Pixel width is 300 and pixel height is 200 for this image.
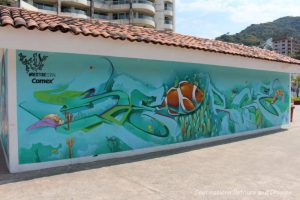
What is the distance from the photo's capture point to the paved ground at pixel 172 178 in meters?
5.89

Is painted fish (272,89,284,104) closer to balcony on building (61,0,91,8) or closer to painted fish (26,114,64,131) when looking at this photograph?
painted fish (26,114,64,131)

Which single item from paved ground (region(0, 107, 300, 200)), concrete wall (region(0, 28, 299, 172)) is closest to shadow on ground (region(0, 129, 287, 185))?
paved ground (region(0, 107, 300, 200))

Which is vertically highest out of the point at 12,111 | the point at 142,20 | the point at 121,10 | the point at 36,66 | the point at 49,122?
the point at 121,10

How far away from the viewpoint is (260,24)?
132 m

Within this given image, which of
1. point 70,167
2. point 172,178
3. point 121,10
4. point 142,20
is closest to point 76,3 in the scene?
point 121,10

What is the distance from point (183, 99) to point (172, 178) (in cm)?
A: 397

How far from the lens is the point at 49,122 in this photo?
764 cm

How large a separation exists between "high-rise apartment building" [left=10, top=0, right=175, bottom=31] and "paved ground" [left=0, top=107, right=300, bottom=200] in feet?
143

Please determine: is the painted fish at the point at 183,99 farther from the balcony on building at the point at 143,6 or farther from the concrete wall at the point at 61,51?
the balcony on building at the point at 143,6

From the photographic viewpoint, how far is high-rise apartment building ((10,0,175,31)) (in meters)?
49.0

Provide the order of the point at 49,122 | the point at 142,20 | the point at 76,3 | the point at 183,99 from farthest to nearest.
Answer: the point at 142,20
the point at 76,3
the point at 183,99
the point at 49,122

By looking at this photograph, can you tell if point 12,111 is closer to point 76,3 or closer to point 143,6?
point 76,3

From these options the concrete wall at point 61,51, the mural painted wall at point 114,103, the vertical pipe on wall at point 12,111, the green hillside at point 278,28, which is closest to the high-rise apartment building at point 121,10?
the mural painted wall at point 114,103

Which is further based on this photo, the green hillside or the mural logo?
the green hillside
